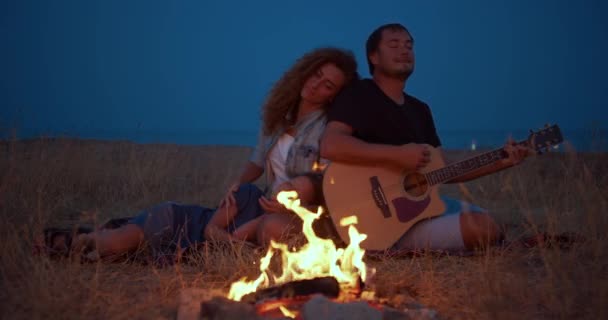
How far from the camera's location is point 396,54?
11.6ft

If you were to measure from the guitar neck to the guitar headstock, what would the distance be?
0.20 meters

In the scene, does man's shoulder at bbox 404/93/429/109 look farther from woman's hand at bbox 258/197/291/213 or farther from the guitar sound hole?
woman's hand at bbox 258/197/291/213

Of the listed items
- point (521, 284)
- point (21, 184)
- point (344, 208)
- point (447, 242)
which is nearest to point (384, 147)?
point (344, 208)

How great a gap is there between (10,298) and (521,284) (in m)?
2.38

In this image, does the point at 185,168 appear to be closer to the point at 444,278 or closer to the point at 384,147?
the point at 384,147

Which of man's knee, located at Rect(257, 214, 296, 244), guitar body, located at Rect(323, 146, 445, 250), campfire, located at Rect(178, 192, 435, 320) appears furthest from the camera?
guitar body, located at Rect(323, 146, 445, 250)

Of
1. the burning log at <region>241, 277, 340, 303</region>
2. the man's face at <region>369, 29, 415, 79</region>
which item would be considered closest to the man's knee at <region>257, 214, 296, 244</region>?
the burning log at <region>241, 277, 340, 303</region>

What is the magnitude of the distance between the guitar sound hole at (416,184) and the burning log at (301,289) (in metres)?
1.40

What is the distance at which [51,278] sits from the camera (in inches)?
92.0

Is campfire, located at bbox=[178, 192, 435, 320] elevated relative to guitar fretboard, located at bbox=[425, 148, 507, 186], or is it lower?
lower

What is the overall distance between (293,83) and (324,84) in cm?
29

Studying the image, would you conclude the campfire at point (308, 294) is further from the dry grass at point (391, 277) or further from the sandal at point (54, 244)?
the sandal at point (54, 244)

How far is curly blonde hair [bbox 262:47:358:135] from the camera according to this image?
3674mm

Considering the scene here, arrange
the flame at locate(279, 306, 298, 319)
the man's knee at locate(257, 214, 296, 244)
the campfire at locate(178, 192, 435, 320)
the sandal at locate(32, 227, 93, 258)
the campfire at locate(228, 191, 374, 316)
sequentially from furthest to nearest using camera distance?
1. the man's knee at locate(257, 214, 296, 244)
2. the sandal at locate(32, 227, 93, 258)
3. the campfire at locate(228, 191, 374, 316)
4. the flame at locate(279, 306, 298, 319)
5. the campfire at locate(178, 192, 435, 320)
